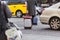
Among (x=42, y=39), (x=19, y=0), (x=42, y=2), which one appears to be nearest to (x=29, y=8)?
(x=42, y=39)

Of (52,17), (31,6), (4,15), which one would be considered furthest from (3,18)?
(31,6)

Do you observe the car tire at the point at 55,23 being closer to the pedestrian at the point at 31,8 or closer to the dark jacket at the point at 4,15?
the pedestrian at the point at 31,8

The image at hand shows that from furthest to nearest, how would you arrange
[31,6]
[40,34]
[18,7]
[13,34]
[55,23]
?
[18,7] < [31,6] < [55,23] < [40,34] < [13,34]

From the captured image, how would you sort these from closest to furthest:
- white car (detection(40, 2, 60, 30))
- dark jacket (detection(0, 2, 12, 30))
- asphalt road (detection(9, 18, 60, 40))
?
dark jacket (detection(0, 2, 12, 30)), asphalt road (detection(9, 18, 60, 40)), white car (detection(40, 2, 60, 30))

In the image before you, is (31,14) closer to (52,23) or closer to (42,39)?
(52,23)

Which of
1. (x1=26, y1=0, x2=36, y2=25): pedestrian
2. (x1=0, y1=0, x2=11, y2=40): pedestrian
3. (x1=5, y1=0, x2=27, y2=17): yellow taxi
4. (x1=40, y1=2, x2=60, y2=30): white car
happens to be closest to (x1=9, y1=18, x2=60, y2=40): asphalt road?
(x1=40, y1=2, x2=60, y2=30): white car

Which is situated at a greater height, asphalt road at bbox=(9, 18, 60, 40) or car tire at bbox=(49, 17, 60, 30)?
car tire at bbox=(49, 17, 60, 30)

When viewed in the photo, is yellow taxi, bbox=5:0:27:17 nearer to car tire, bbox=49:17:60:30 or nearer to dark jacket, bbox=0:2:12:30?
car tire, bbox=49:17:60:30

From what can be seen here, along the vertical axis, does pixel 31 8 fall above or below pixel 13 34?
below

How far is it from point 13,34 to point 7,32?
0.14m

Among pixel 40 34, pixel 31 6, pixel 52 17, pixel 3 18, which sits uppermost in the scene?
pixel 3 18

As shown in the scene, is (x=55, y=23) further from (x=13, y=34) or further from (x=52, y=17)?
(x=13, y=34)

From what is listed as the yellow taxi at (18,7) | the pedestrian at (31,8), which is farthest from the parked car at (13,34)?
the yellow taxi at (18,7)

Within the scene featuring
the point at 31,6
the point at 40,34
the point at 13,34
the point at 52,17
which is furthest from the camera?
the point at 31,6
